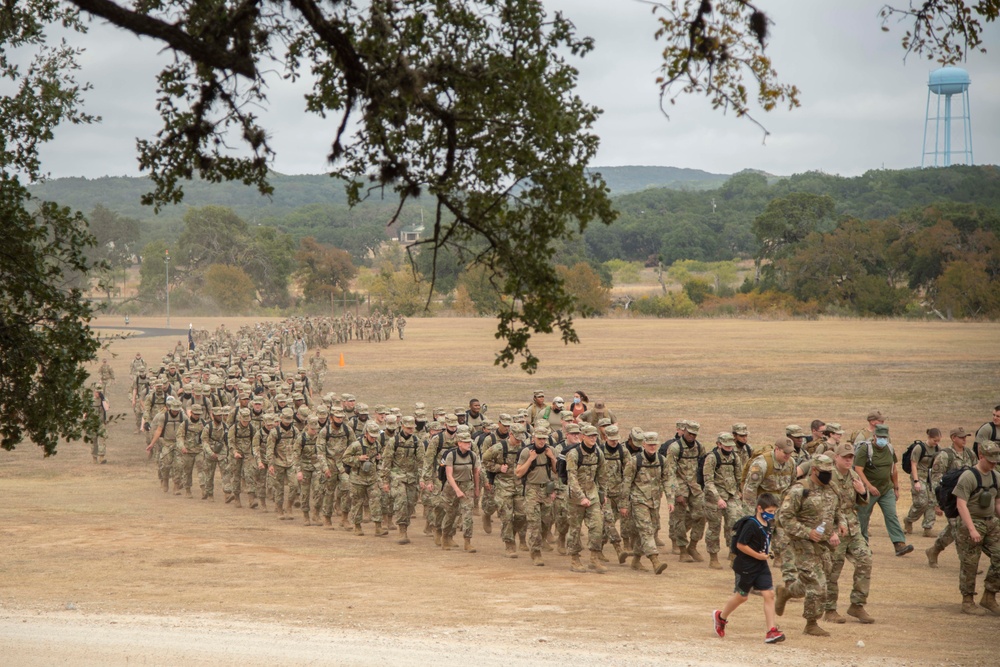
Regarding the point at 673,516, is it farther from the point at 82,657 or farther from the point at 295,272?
the point at 295,272

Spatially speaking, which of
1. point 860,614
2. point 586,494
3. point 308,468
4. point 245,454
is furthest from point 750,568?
point 245,454

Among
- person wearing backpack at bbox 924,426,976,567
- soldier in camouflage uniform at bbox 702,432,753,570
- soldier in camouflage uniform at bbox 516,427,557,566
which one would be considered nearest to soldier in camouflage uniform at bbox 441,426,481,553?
soldier in camouflage uniform at bbox 516,427,557,566

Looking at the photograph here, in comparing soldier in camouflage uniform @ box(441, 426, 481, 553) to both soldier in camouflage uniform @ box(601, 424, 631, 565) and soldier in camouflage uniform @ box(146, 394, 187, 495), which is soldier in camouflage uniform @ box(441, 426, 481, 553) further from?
soldier in camouflage uniform @ box(146, 394, 187, 495)

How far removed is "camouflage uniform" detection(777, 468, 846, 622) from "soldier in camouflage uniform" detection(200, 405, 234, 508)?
11561 mm

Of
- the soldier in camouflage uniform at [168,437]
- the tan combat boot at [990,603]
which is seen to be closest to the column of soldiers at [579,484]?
the tan combat boot at [990,603]

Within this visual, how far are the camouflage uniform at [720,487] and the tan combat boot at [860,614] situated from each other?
9.84ft

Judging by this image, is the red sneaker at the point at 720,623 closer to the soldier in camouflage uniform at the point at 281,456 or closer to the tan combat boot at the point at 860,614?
the tan combat boot at the point at 860,614

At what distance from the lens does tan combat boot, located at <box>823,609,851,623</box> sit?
1084 cm

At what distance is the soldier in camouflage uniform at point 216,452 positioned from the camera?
1928 centimetres

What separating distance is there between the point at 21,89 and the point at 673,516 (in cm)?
1025

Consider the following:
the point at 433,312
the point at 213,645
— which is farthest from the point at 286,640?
the point at 433,312

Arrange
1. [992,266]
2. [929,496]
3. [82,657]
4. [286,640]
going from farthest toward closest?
[992,266] < [929,496] < [286,640] < [82,657]

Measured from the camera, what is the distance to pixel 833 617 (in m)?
10.9

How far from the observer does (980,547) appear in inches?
446
